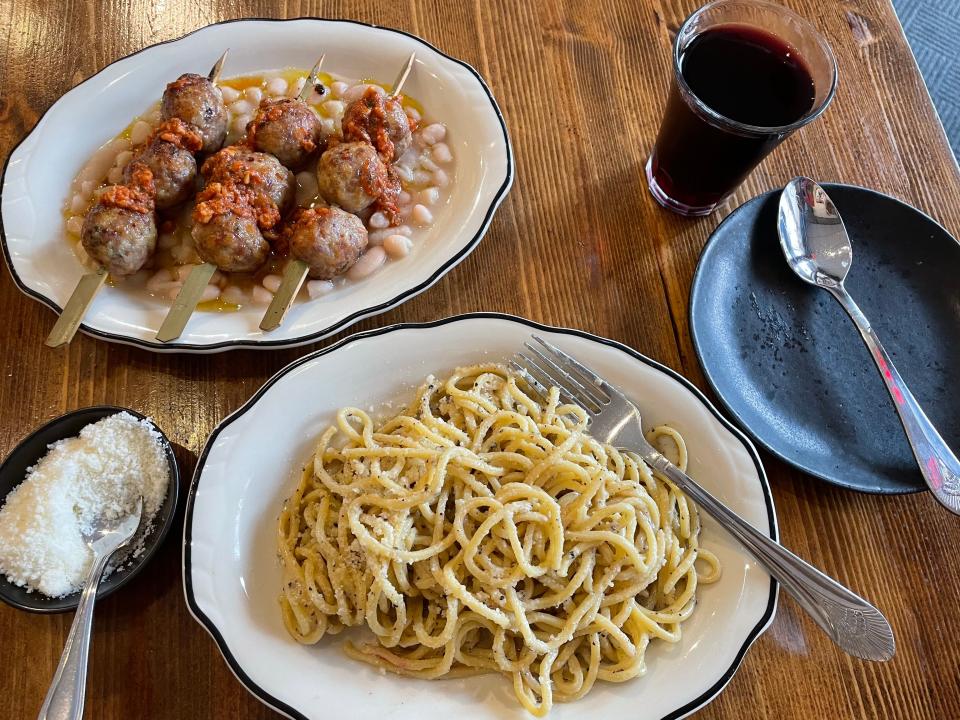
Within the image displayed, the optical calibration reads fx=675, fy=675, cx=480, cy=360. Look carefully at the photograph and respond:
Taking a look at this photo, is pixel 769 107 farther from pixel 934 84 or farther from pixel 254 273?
pixel 934 84

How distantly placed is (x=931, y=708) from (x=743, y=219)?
3.98ft

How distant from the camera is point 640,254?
1931 millimetres

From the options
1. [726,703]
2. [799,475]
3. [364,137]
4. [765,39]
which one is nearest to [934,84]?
[765,39]

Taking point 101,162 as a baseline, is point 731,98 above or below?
above

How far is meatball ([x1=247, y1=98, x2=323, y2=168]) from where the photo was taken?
1.90 meters

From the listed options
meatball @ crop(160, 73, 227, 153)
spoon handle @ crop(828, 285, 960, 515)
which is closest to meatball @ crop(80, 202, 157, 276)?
meatball @ crop(160, 73, 227, 153)

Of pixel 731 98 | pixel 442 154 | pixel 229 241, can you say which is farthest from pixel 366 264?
pixel 731 98

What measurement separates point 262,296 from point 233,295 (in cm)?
9

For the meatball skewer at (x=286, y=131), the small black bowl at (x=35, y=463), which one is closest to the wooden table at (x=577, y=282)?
the small black bowl at (x=35, y=463)

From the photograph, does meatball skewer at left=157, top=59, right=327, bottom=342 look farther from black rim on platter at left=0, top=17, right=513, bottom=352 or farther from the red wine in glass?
the red wine in glass

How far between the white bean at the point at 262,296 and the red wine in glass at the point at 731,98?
3.79ft

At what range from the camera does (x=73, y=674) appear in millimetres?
1275

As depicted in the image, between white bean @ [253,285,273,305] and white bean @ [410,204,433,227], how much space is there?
460 millimetres

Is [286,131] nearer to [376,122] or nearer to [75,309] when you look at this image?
[376,122]
